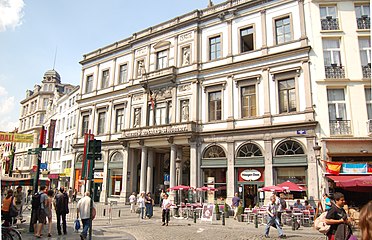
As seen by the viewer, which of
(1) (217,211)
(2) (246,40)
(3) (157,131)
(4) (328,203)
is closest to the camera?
(4) (328,203)

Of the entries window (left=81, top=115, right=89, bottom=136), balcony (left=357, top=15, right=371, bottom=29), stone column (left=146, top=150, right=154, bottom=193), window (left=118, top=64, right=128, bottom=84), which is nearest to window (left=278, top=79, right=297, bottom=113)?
balcony (left=357, top=15, right=371, bottom=29)

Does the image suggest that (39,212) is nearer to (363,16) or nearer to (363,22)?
(363,22)

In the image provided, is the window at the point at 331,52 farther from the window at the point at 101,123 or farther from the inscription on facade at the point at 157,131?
the window at the point at 101,123

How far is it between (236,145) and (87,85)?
22.4 meters

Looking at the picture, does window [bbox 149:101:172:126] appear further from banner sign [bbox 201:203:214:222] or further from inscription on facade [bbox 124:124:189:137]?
banner sign [bbox 201:203:214:222]

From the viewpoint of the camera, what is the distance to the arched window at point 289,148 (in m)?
20.6

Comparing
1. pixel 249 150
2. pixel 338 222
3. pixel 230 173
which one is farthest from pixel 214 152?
pixel 338 222

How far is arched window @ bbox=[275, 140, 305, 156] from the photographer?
2059 cm

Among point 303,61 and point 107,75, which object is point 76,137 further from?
point 303,61

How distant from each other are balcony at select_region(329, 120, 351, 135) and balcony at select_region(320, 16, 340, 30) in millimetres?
7061

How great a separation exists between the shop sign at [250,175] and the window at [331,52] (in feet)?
31.1

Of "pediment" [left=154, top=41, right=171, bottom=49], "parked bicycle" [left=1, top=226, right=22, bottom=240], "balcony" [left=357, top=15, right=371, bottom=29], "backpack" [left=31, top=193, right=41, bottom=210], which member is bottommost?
"parked bicycle" [left=1, top=226, right=22, bottom=240]

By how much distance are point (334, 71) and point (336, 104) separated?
241 centimetres

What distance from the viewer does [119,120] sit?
3192cm
